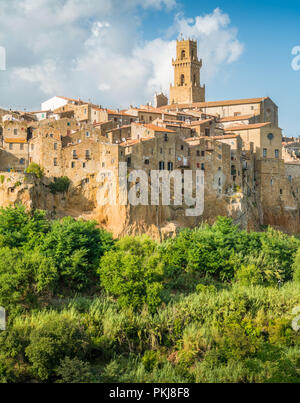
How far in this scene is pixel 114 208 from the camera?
5731 cm

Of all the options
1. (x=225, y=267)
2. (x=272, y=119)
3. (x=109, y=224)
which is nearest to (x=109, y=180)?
(x=109, y=224)

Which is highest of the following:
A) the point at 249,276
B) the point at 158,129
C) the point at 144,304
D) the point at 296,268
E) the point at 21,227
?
the point at 158,129

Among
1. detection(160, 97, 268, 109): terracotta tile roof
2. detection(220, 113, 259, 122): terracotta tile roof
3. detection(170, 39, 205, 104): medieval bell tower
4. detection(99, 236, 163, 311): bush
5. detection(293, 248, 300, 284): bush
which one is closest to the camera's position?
detection(99, 236, 163, 311): bush

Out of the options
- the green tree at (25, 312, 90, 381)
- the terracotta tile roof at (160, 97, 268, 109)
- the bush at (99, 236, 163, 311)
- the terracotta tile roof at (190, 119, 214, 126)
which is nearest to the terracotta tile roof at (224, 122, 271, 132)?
the terracotta tile roof at (190, 119, 214, 126)

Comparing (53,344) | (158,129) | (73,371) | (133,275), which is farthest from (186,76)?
(73,371)

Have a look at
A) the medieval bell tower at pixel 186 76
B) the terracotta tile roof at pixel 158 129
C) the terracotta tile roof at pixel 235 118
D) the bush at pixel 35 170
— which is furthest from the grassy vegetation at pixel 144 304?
the medieval bell tower at pixel 186 76

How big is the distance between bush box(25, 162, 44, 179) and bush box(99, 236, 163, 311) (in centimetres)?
1193

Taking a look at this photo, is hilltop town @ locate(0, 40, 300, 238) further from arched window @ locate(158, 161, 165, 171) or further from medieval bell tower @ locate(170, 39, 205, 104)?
medieval bell tower @ locate(170, 39, 205, 104)

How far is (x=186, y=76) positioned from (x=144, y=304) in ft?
199

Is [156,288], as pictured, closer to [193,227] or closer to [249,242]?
[249,242]

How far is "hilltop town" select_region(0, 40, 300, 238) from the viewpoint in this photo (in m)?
57.8

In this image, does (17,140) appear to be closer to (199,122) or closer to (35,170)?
(35,170)

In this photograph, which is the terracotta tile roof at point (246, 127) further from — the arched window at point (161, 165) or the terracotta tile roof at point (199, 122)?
the arched window at point (161, 165)

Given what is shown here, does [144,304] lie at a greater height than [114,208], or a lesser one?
lesser
